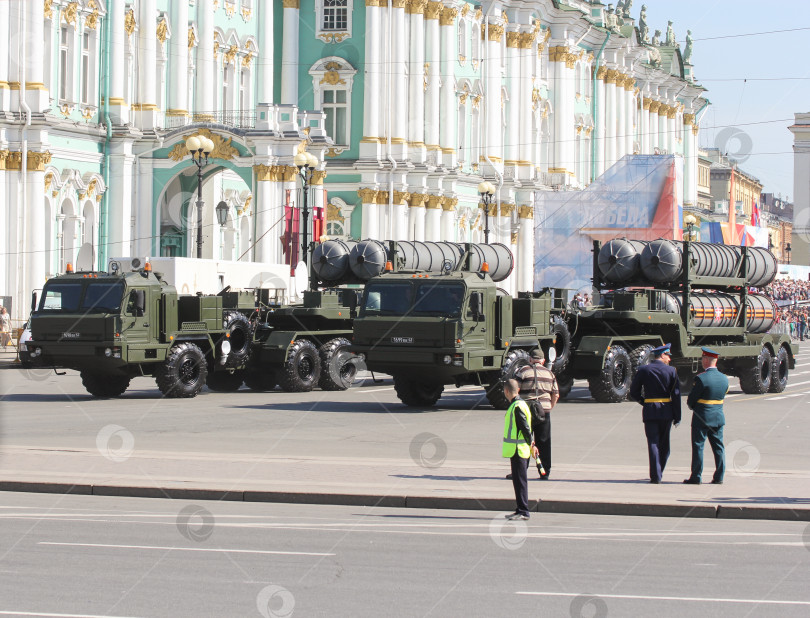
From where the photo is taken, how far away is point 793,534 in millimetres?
13586

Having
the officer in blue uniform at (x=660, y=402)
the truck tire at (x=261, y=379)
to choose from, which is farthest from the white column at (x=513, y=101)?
the officer in blue uniform at (x=660, y=402)

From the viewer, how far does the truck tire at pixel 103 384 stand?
29.3 m

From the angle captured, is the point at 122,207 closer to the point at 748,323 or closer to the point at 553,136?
the point at 748,323

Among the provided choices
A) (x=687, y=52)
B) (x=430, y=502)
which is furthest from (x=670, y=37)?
(x=430, y=502)

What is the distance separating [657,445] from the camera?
16.6 m

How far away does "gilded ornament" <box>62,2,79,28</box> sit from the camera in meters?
46.6

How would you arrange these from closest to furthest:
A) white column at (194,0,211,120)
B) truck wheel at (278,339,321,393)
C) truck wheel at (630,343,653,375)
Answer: truck wheel at (630,343,653,375), truck wheel at (278,339,321,393), white column at (194,0,211,120)

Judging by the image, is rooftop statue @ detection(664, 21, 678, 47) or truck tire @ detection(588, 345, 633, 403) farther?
rooftop statue @ detection(664, 21, 678, 47)

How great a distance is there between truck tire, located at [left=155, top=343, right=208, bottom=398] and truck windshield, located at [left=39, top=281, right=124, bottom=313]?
1.54m

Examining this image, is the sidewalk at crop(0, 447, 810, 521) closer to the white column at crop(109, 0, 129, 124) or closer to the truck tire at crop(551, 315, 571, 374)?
the truck tire at crop(551, 315, 571, 374)

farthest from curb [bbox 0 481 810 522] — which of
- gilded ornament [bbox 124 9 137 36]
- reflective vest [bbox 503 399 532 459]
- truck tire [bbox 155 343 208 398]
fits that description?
gilded ornament [bbox 124 9 137 36]

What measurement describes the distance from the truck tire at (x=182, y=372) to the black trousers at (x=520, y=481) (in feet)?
51.3

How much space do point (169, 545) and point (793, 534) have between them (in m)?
5.86

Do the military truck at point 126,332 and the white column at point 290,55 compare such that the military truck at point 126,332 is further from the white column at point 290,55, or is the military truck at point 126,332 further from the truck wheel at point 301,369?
the white column at point 290,55
